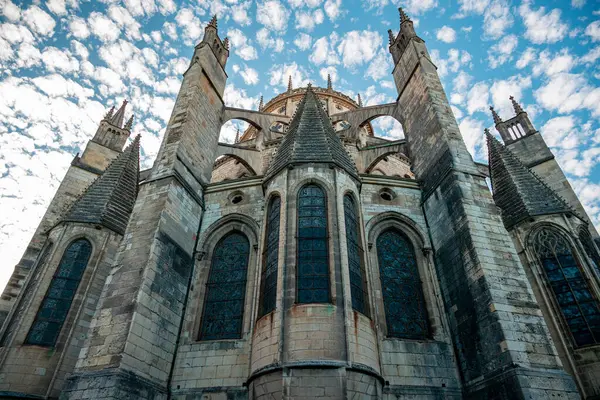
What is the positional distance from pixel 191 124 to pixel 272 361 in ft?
26.7

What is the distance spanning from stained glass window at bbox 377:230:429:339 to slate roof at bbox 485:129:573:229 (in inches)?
167

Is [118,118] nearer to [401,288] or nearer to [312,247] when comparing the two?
[312,247]

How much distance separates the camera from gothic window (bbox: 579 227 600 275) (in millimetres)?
11834

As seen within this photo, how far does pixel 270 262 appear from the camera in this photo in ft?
31.1

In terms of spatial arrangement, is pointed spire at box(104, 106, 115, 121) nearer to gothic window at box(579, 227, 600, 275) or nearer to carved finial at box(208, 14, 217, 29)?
carved finial at box(208, 14, 217, 29)

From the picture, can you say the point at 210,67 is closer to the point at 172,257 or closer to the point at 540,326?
the point at 172,257

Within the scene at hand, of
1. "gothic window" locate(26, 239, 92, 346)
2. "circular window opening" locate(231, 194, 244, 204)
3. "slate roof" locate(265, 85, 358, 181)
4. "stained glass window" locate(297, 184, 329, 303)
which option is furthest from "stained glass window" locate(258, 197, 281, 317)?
"gothic window" locate(26, 239, 92, 346)

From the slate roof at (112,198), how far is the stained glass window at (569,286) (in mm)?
12658

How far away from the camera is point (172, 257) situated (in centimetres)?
1004

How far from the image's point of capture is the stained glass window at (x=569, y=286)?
407 inches

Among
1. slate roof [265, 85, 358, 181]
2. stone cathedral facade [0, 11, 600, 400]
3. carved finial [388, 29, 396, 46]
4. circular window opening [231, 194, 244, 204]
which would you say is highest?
carved finial [388, 29, 396, 46]

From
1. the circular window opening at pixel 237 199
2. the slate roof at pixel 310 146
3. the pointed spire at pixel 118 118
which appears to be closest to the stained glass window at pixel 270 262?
the slate roof at pixel 310 146

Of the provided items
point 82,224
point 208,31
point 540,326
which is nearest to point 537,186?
point 540,326

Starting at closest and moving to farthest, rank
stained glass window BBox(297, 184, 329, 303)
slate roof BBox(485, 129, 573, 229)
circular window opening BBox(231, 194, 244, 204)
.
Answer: stained glass window BBox(297, 184, 329, 303), circular window opening BBox(231, 194, 244, 204), slate roof BBox(485, 129, 573, 229)
